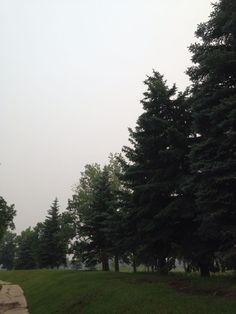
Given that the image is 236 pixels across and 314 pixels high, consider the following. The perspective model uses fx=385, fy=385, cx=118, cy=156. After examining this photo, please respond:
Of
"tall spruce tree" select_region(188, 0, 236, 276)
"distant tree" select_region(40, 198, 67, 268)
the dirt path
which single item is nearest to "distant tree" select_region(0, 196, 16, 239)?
the dirt path

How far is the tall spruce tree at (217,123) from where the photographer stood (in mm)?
15039

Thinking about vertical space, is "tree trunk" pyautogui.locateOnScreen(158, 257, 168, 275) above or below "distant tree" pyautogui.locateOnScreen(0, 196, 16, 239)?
below

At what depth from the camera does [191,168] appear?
56.2ft

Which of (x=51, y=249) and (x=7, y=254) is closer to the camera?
(x=51, y=249)

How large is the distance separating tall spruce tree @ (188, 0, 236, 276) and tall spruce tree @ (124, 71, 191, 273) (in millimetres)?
3047

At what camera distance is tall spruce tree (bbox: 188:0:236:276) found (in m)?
15.0

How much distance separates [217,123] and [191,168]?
7.53 feet

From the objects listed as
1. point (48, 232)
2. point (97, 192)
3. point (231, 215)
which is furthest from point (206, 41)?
point (48, 232)

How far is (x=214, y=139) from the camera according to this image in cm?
1596

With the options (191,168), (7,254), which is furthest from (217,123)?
(7,254)

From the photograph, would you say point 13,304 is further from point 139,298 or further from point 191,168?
point 191,168

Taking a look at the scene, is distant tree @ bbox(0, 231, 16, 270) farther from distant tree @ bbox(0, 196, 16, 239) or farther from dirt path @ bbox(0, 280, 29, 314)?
distant tree @ bbox(0, 196, 16, 239)

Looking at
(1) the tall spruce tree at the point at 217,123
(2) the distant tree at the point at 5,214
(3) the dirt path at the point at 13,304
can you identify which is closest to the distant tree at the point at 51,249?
(3) the dirt path at the point at 13,304

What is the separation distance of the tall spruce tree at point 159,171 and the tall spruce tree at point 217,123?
305 centimetres
